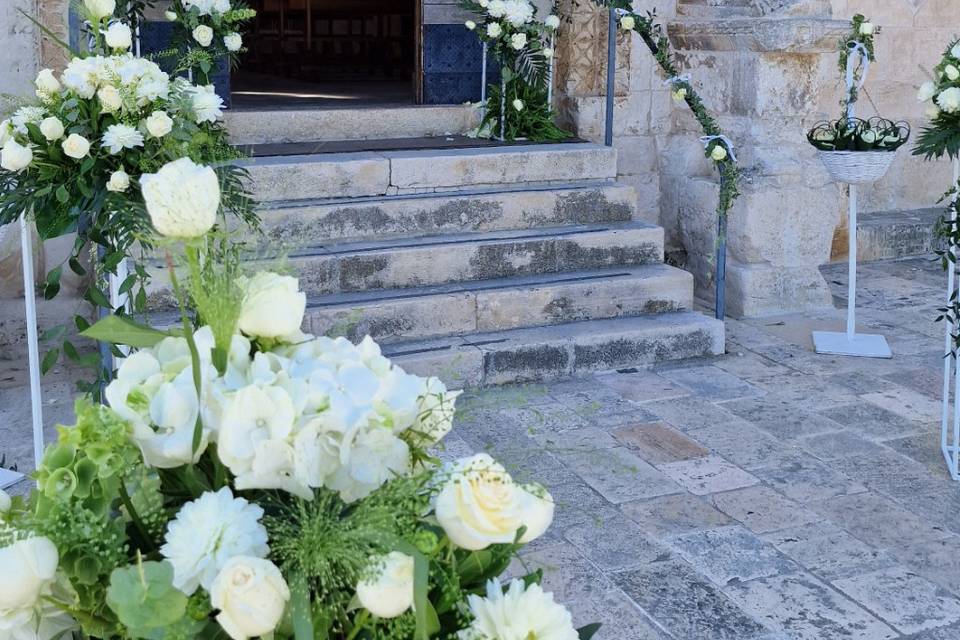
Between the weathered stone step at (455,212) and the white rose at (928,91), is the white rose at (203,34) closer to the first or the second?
the weathered stone step at (455,212)

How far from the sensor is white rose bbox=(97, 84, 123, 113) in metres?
3.01

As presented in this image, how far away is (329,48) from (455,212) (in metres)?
6.74

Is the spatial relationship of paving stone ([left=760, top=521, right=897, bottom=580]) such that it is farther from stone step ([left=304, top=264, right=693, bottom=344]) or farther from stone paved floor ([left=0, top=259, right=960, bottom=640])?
stone step ([left=304, top=264, right=693, bottom=344])

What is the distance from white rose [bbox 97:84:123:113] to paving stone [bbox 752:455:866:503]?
8.08 feet

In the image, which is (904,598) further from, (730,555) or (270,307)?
(270,307)

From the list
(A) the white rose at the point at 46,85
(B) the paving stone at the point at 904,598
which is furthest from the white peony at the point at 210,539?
(B) the paving stone at the point at 904,598

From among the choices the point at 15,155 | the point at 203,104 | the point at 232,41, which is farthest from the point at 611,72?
the point at 15,155

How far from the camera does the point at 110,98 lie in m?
3.02

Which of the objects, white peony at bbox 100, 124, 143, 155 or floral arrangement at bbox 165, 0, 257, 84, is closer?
white peony at bbox 100, 124, 143, 155

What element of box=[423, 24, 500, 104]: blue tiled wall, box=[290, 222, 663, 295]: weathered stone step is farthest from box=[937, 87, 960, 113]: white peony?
box=[423, 24, 500, 104]: blue tiled wall

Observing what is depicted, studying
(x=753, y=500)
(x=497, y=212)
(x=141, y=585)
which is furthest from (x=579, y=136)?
(x=141, y=585)

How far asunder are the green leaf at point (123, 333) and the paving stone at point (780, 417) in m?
3.55

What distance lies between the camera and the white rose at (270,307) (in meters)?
1.20

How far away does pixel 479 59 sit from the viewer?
6.81 metres
